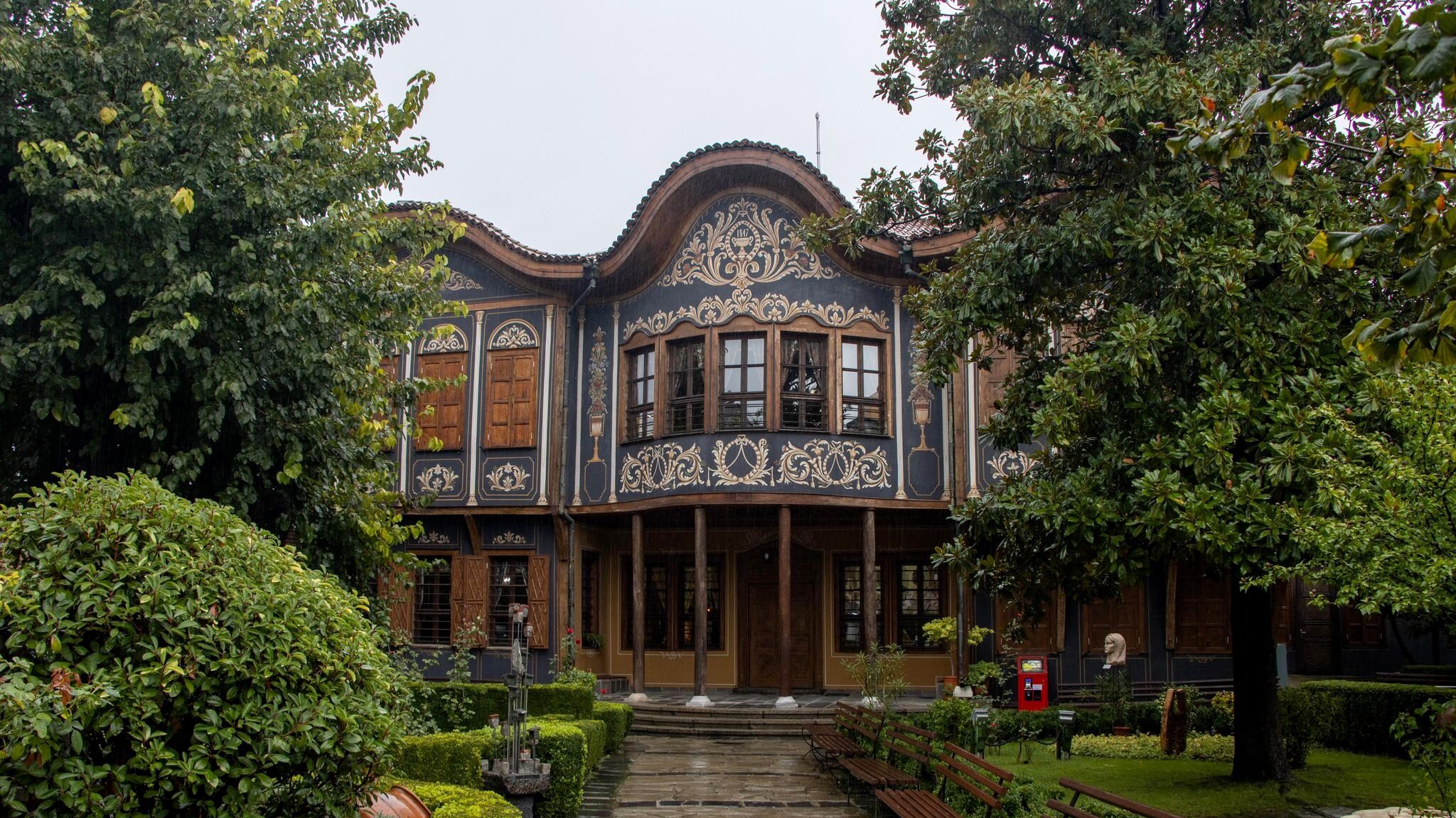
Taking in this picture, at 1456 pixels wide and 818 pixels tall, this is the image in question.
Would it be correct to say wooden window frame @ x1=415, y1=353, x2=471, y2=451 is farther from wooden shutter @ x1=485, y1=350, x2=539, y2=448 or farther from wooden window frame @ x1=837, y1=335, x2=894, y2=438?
wooden window frame @ x1=837, y1=335, x2=894, y2=438

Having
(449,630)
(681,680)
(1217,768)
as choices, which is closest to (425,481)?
(449,630)

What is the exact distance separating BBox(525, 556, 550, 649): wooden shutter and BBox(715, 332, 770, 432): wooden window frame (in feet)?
13.3

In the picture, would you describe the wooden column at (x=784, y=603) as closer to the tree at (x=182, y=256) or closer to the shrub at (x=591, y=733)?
the shrub at (x=591, y=733)

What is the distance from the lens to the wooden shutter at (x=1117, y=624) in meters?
18.6

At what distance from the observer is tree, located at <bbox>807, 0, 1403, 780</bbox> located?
28.0 ft

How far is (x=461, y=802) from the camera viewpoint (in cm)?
809

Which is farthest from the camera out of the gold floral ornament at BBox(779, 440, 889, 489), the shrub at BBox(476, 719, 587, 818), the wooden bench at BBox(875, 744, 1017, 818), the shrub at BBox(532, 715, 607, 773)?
the gold floral ornament at BBox(779, 440, 889, 489)

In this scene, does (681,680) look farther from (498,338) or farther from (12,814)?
(12,814)

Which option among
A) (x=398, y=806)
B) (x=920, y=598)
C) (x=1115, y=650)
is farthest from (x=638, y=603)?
(x=398, y=806)

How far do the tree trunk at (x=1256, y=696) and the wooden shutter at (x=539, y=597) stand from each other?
1160cm

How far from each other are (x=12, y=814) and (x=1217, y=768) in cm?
1081

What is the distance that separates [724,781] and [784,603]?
5181 millimetres

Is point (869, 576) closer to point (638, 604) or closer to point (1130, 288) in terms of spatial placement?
point (638, 604)

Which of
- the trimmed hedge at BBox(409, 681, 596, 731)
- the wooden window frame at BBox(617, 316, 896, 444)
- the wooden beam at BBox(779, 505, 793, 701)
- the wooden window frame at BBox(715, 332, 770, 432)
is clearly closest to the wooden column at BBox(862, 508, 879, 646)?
the wooden beam at BBox(779, 505, 793, 701)
